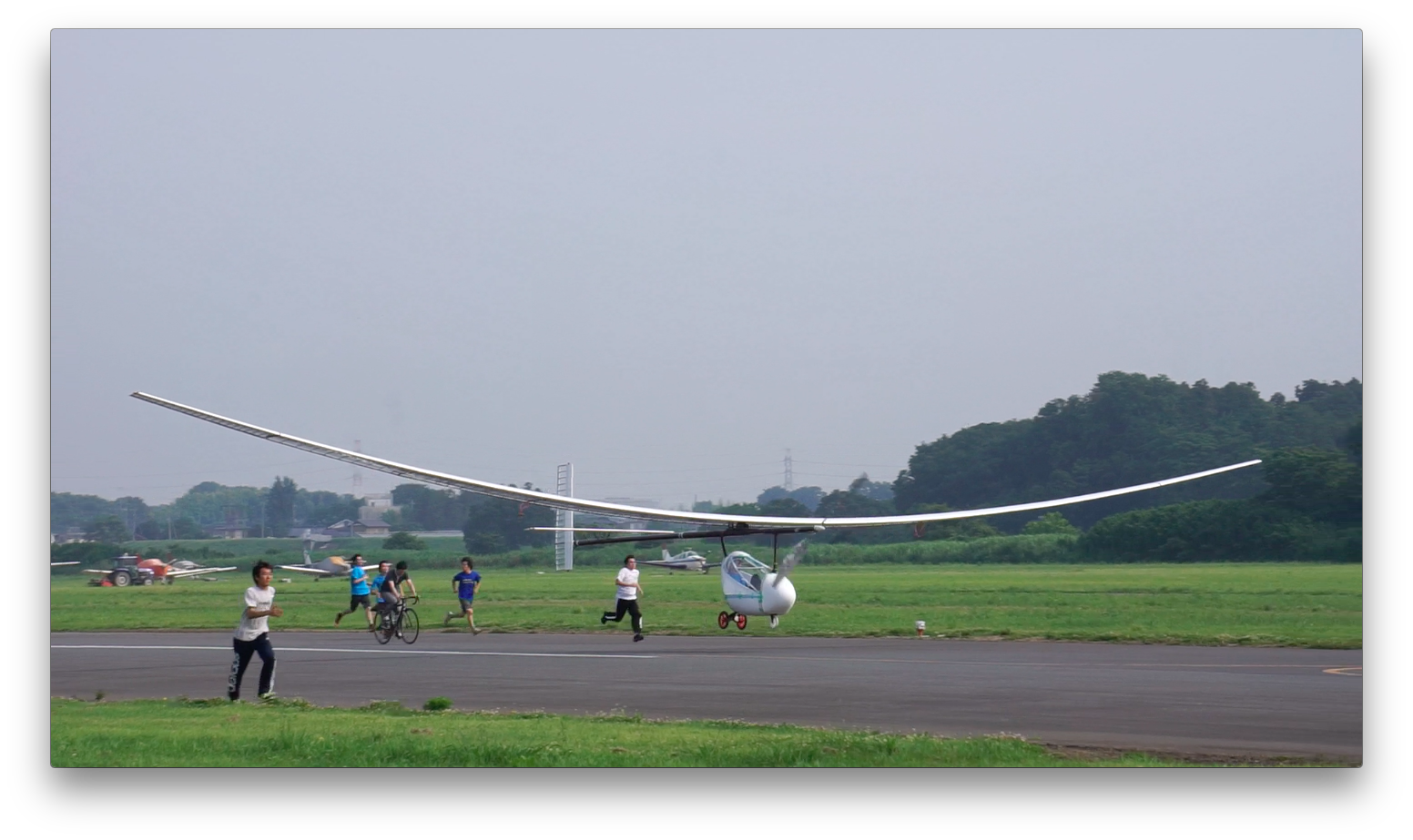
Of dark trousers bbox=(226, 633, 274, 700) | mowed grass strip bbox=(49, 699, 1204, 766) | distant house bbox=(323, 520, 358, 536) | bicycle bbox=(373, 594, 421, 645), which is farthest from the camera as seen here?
distant house bbox=(323, 520, 358, 536)

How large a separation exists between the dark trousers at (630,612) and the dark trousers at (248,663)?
1036cm

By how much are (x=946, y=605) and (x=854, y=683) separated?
66.6 ft

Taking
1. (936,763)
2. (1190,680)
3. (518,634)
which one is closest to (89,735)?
(936,763)

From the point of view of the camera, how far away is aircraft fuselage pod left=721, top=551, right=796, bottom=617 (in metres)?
28.5

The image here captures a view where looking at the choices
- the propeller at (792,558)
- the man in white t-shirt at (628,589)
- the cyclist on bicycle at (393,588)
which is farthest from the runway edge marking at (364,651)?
the propeller at (792,558)

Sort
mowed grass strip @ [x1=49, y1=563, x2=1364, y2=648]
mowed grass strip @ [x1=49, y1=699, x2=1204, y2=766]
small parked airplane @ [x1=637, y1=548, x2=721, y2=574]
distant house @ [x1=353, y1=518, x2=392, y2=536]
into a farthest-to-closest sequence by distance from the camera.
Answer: distant house @ [x1=353, y1=518, x2=392, y2=536] → small parked airplane @ [x1=637, y1=548, x2=721, y2=574] → mowed grass strip @ [x1=49, y1=563, x2=1364, y2=648] → mowed grass strip @ [x1=49, y1=699, x2=1204, y2=766]

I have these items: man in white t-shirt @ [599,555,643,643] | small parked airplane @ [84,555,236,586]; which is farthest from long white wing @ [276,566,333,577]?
man in white t-shirt @ [599,555,643,643]

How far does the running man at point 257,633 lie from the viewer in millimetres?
16672

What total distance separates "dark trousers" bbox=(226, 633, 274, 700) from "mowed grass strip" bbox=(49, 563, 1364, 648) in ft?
38.8

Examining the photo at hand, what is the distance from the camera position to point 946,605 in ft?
125

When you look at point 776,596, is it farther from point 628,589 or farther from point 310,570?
point 310,570

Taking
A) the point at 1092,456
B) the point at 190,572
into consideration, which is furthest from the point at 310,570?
the point at 1092,456

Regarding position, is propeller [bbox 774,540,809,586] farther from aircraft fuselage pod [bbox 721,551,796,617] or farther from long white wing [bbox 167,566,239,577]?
long white wing [bbox 167,566,239,577]

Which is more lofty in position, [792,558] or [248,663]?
[792,558]
